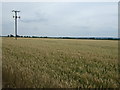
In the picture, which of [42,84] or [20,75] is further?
[20,75]

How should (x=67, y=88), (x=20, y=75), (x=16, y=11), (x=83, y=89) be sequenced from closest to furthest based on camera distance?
(x=67, y=88) → (x=83, y=89) → (x=20, y=75) → (x=16, y=11)

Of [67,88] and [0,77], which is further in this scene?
[0,77]

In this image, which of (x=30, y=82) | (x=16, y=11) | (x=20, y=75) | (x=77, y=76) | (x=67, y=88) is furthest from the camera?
(x=16, y=11)

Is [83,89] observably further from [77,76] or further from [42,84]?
[77,76]

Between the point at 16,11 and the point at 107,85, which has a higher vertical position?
the point at 16,11

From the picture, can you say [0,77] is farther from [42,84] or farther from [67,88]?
[67,88]

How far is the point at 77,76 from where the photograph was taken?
14.6ft

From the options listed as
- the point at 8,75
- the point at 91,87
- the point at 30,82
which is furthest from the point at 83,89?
the point at 8,75

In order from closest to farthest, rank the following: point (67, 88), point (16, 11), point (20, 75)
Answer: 1. point (67, 88)
2. point (20, 75)
3. point (16, 11)

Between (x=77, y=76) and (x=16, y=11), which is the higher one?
(x=16, y=11)

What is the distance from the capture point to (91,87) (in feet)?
10.9

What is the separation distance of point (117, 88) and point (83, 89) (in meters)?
0.78

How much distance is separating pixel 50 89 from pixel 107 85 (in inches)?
51.7

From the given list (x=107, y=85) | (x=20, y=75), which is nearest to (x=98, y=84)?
(x=107, y=85)
